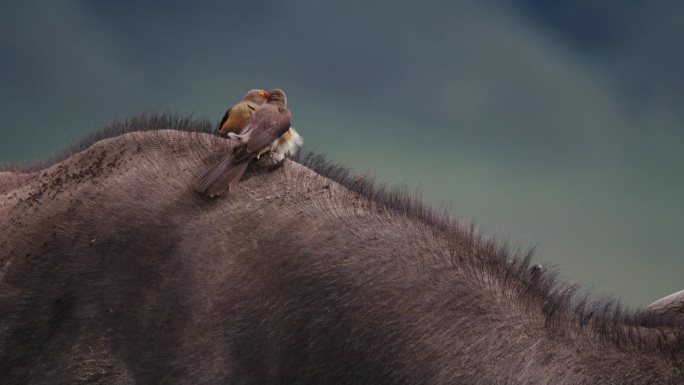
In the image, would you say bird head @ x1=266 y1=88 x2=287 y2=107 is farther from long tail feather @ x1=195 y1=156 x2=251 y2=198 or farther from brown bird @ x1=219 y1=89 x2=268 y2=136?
long tail feather @ x1=195 y1=156 x2=251 y2=198

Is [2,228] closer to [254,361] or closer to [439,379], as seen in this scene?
[254,361]

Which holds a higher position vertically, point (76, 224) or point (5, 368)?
point (76, 224)

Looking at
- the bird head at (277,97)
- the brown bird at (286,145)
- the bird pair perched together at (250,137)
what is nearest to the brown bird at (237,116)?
the bird pair perched together at (250,137)

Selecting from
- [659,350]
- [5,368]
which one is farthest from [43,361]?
[659,350]

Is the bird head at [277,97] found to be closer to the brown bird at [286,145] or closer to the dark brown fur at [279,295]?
the brown bird at [286,145]

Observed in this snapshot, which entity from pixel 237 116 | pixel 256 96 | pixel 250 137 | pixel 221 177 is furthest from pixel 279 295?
pixel 256 96

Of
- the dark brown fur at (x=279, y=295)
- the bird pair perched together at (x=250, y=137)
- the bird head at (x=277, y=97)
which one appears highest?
the bird head at (x=277, y=97)

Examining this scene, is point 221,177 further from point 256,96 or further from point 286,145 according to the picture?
point 256,96
